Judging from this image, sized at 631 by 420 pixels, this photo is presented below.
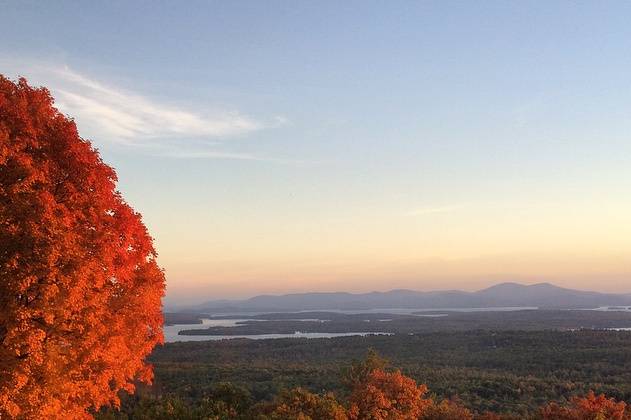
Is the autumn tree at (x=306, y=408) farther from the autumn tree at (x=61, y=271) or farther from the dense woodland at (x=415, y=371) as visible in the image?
the autumn tree at (x=61, y=271)

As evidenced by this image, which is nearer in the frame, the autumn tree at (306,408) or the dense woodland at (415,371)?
the autumn tree at (306,408)

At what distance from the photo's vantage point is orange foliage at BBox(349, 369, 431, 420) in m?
19.7

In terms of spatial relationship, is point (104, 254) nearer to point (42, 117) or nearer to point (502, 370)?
point (42, 117)

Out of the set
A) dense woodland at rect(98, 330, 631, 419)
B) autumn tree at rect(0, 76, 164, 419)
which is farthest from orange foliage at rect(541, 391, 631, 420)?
autumn tree at rect(0, 76, 164, 419)

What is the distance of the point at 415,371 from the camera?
5275 centimetres

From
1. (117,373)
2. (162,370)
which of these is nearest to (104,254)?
(117,373)

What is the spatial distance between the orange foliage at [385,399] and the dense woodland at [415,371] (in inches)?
43.1

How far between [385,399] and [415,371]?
3496 centimetres

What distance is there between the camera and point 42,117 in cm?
1488

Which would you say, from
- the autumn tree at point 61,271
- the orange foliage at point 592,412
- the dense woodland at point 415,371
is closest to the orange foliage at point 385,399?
the dense woodland at point 415,371

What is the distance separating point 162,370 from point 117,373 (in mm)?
43559

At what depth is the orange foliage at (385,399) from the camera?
19734 mm

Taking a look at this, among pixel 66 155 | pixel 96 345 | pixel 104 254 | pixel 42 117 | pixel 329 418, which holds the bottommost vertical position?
pixel 329 418

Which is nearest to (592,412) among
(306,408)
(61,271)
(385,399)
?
(385,399)
